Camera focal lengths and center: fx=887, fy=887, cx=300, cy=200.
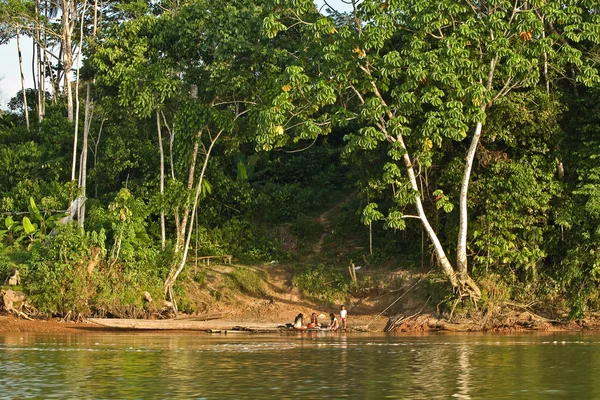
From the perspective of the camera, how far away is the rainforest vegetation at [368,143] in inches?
819

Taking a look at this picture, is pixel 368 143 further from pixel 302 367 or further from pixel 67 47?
pixel 67 47

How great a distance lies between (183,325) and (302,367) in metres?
7.95

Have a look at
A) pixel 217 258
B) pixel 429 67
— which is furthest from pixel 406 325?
pixel 217 258

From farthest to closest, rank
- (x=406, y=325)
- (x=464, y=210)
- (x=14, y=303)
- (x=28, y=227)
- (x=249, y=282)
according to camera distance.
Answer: (x=249, y=282), (x=28, y=227), (x=14, y=303), (x=406, y=325), (x=464, y=210)

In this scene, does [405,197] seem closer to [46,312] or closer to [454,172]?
[454,172]

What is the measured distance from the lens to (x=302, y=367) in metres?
13.8

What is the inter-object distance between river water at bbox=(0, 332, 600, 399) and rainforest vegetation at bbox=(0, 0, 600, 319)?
2759 mm

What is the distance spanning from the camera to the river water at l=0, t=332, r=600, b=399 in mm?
11305

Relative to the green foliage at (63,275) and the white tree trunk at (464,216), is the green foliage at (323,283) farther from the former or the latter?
the green foliage at (63,275)

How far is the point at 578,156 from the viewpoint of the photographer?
22297 mm

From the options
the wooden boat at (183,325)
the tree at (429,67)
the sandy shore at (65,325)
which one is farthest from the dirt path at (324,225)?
the wooden boat at (183,325)

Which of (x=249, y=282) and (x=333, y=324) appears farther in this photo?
(x=249, y=282)

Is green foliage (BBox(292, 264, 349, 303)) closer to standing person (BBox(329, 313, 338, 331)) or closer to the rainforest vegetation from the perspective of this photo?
the rainforest vegetation

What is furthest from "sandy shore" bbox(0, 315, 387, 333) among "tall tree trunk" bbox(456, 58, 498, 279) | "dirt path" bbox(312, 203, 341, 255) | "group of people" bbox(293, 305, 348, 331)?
"dirt path" bbox(312, 203, 341, 255)
